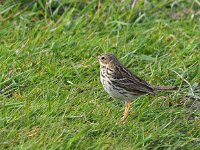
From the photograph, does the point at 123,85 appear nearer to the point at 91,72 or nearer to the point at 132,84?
the point at 132,84

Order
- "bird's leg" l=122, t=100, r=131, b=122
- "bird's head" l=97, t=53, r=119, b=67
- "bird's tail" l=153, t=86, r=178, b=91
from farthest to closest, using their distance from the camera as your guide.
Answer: "bird's head" l=97, t=53, r=119, b=67
"bird's tail" l=153, t=86, r=178, b=91
"bird's leg" l=122, t=100, r=131, b=122

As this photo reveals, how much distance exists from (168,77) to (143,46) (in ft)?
2.71

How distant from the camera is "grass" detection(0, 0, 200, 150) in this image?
7.52m

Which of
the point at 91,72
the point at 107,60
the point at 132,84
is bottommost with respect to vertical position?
the point at 91,72

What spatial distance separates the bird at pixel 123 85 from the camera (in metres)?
8.16

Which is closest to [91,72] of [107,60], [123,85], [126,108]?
[107,60]

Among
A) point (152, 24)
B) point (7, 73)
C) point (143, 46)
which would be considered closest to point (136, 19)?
point (152, 24)

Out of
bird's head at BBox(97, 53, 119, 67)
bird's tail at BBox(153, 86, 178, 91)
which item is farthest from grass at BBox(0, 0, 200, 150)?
bird's head at BBox(97, 53, 119, 67)

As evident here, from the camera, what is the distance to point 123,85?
26.9 feet

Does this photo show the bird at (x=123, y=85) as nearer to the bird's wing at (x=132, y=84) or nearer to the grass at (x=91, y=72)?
the bird's wing at (x=132, y=84)

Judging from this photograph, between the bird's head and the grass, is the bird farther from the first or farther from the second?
the grass

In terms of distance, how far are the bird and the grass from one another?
6.2 inches

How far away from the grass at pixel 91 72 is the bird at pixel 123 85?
16 centimetres

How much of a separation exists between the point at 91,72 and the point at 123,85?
0.92 m
